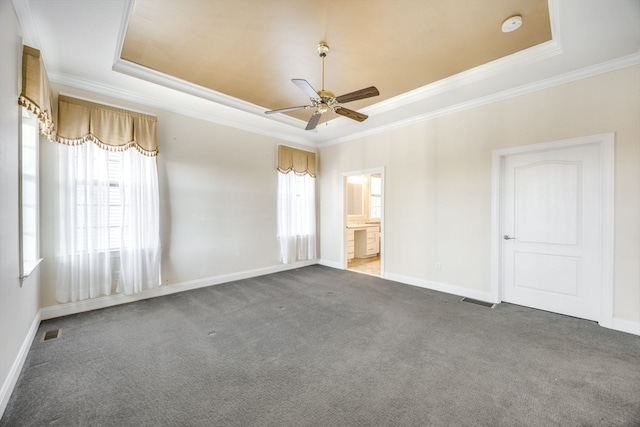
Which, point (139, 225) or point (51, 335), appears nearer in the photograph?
point (51, 335)

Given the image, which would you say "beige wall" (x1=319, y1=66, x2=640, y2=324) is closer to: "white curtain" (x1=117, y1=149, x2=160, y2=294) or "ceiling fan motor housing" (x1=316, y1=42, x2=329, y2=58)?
"ceiling fan motor housing" (x1=316, y1=42, x2=329, y2=58)

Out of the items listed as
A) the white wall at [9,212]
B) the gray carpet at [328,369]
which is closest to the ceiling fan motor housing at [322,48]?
the white wall at [9,212]

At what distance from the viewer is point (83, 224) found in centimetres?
321

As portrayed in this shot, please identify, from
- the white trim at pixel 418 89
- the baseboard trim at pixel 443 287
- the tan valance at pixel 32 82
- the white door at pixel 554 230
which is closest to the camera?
the tan valance at pixel 32 82

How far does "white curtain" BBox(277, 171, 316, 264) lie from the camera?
537 cm

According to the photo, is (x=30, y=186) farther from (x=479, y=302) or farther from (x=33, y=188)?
(x=479, y=302)

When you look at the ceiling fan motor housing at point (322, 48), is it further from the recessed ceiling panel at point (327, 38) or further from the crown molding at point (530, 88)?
the crown molding at point (530, 88)

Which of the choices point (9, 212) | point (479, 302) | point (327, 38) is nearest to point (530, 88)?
point (327, 38)

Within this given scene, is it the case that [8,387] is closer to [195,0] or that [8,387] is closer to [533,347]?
[195,0]

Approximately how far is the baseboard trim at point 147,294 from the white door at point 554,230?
3.99 m

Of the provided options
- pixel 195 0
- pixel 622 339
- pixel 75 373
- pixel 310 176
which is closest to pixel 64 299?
pixel 75 373

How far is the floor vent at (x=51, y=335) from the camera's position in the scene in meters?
2.61

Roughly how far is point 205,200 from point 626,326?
556 cm

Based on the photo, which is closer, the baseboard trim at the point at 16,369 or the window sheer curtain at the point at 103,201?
the baseboard trim at the point at 16,369
